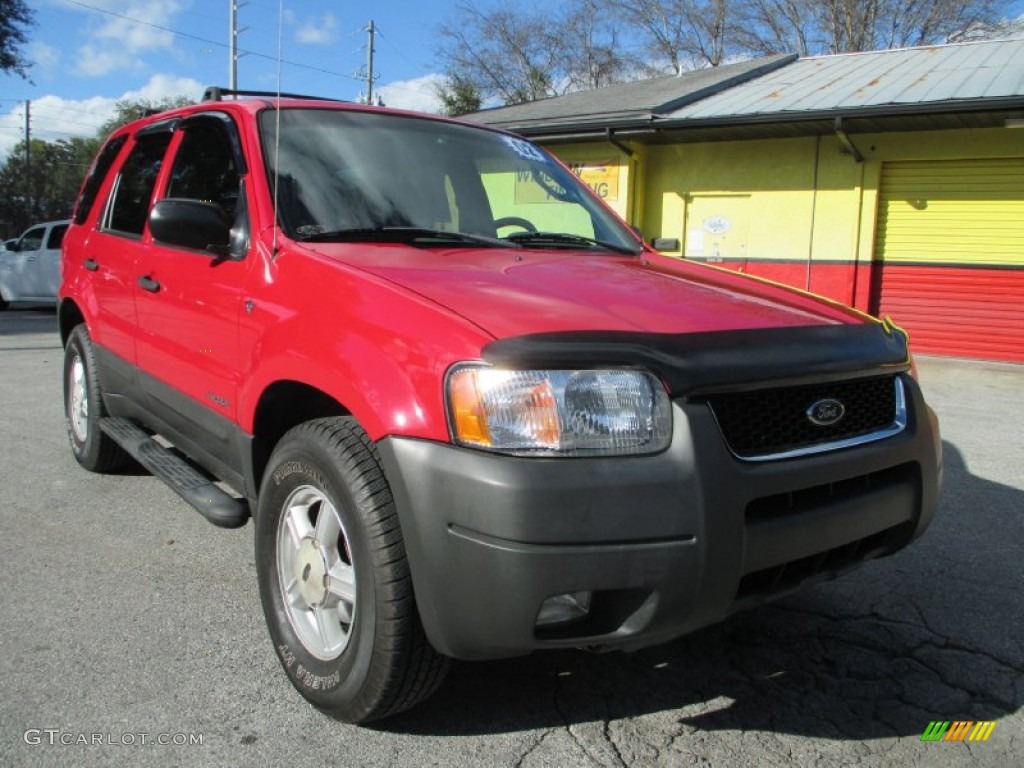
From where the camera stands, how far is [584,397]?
6.55ft

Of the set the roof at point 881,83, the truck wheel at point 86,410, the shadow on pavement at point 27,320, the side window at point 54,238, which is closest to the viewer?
the truck wheel at point 86,410

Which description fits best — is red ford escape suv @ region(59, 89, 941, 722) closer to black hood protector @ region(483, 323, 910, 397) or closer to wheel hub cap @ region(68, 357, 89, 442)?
black hood protector @ region(483, 323, 910, 397)

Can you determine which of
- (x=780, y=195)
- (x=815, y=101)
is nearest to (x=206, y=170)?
(x=815, y=101)

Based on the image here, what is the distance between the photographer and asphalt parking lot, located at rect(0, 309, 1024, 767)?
237 centimetres

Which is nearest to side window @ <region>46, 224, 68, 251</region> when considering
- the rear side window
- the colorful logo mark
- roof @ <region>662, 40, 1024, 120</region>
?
roof @ <region>662, 40, 1024, 120</region>

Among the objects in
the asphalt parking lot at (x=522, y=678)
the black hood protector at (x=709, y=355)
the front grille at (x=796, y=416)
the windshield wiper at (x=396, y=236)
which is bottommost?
the asphalt parking lot at (x=522, y=678)

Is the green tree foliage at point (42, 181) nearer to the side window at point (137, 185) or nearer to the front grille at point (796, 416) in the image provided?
the side window at point (137, 185)

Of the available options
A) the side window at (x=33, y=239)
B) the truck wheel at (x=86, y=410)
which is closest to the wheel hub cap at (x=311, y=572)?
the truck wheel at (x=86, y=410)

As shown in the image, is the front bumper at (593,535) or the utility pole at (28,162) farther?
the utility pole at (28,162)

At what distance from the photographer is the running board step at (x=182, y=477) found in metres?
3.10

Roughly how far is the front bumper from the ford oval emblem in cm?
16

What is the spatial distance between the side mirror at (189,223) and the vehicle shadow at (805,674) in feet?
5.68

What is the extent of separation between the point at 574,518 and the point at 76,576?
259 cm

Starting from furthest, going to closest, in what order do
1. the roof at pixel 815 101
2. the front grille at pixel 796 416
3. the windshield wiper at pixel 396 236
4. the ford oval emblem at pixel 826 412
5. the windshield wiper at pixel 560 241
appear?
the roof at pixel 815 101, the windshield wiper at pixel 560 241, the windshield wiper at pixel 396 236, the ford oval emblem at pixel 826 412, the front grille at pixel 796 416
